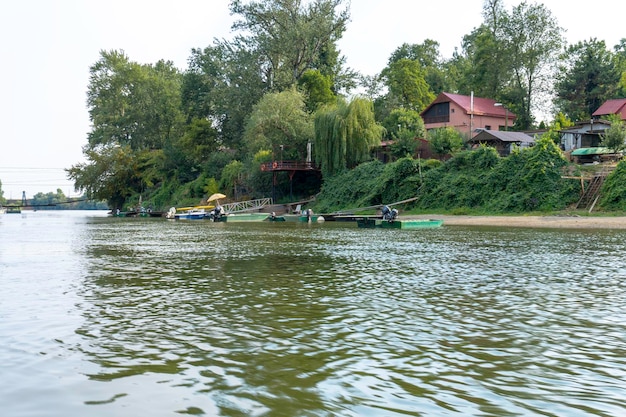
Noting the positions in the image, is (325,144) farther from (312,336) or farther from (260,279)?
(312,336)

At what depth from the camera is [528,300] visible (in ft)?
38.0

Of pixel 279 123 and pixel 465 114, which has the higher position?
pixel 465 114

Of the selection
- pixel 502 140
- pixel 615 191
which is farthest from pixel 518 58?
pixel 615 191

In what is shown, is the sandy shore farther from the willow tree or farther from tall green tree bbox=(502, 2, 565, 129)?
tall green tree bbox=(502, 2, 565, 129)

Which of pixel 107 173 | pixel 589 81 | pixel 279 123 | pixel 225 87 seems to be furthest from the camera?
pixel 107 173

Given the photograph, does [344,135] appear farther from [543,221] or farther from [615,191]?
[615,191]

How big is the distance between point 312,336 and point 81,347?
3.24 metres

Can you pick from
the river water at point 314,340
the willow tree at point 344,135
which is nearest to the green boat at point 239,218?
the willow tree at point 344,135

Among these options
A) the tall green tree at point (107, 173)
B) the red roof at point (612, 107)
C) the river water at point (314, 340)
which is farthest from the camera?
the tall green tree at point (107, 173)

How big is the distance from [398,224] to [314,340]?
29.7 meters

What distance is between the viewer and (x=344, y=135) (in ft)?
193

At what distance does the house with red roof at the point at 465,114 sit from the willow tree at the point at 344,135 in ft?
49.3

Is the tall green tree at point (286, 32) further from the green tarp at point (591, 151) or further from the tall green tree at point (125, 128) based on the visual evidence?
the green tarp at point (591, 151)

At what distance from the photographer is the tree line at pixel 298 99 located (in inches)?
2436
